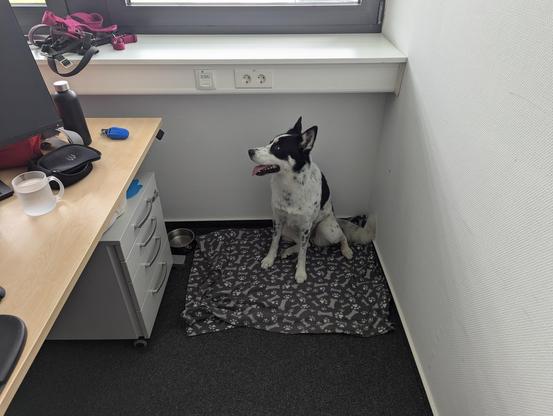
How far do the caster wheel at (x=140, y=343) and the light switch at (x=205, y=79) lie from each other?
1.15 m

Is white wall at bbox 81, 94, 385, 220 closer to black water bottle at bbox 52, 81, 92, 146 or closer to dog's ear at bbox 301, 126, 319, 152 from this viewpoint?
dog's ear at bbox 301, 126, 319, 152

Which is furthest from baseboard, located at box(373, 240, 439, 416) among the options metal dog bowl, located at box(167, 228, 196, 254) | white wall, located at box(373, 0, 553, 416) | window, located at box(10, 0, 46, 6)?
window, located at box(10, 0, 46, 6)

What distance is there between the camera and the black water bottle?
1.37 m

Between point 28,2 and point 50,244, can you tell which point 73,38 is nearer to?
point 28,2

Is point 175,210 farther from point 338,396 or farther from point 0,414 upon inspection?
point 0,414

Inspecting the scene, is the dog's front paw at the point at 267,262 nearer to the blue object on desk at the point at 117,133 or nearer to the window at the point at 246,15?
the blue object on desk at the point at 117,133

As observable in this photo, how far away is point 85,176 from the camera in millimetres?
1291

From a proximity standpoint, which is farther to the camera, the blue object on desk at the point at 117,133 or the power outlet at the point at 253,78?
the power outlet at the point at 253,78

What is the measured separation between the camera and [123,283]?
1.50 metres

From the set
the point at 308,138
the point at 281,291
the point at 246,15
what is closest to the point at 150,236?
the point at 281,291

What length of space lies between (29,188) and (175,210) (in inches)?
48.1

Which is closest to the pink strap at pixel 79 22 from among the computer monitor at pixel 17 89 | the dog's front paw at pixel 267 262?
the computer monitor at pixel 17 89

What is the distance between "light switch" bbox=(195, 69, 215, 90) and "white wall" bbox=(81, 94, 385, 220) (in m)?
0.17

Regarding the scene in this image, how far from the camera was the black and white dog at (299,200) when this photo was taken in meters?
1.67
